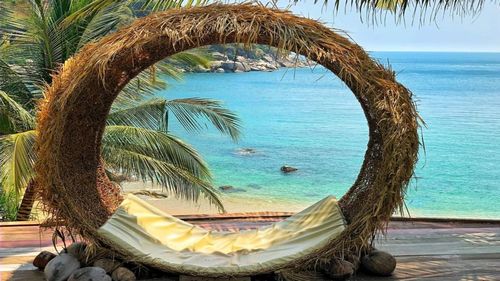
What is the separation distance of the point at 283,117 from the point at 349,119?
3.32 metres

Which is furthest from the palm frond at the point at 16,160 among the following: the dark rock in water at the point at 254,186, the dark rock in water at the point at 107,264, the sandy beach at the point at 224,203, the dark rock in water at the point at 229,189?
the dark rock in water at the point at 254,186

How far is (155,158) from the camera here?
18.4ft

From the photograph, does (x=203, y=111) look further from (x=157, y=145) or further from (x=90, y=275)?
(x=90, y=275)

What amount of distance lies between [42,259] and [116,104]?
9.29 ft

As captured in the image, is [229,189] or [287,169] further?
[287,169]

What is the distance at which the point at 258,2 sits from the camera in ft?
9.98

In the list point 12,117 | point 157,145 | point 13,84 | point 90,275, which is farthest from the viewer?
point 157,145

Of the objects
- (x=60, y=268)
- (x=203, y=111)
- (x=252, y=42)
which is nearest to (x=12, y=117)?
(x=203, y=111)

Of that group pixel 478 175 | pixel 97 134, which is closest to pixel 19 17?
pixel 97 134

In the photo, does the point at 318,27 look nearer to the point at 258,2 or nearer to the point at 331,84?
the point at 258,2

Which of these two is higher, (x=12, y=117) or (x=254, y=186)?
(x=12, y=117)

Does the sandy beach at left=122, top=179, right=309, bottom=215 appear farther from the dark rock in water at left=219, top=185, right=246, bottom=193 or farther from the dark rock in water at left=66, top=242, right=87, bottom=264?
the dark rock in water at left=66, top=242, right=87, bottom=264

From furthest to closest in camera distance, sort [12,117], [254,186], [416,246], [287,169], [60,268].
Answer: [287,169], [254,186], [12,117], [416,246], [60,268]

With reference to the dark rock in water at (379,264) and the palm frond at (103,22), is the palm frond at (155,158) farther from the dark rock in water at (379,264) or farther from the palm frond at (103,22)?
the dark rock in water at (379,264)
